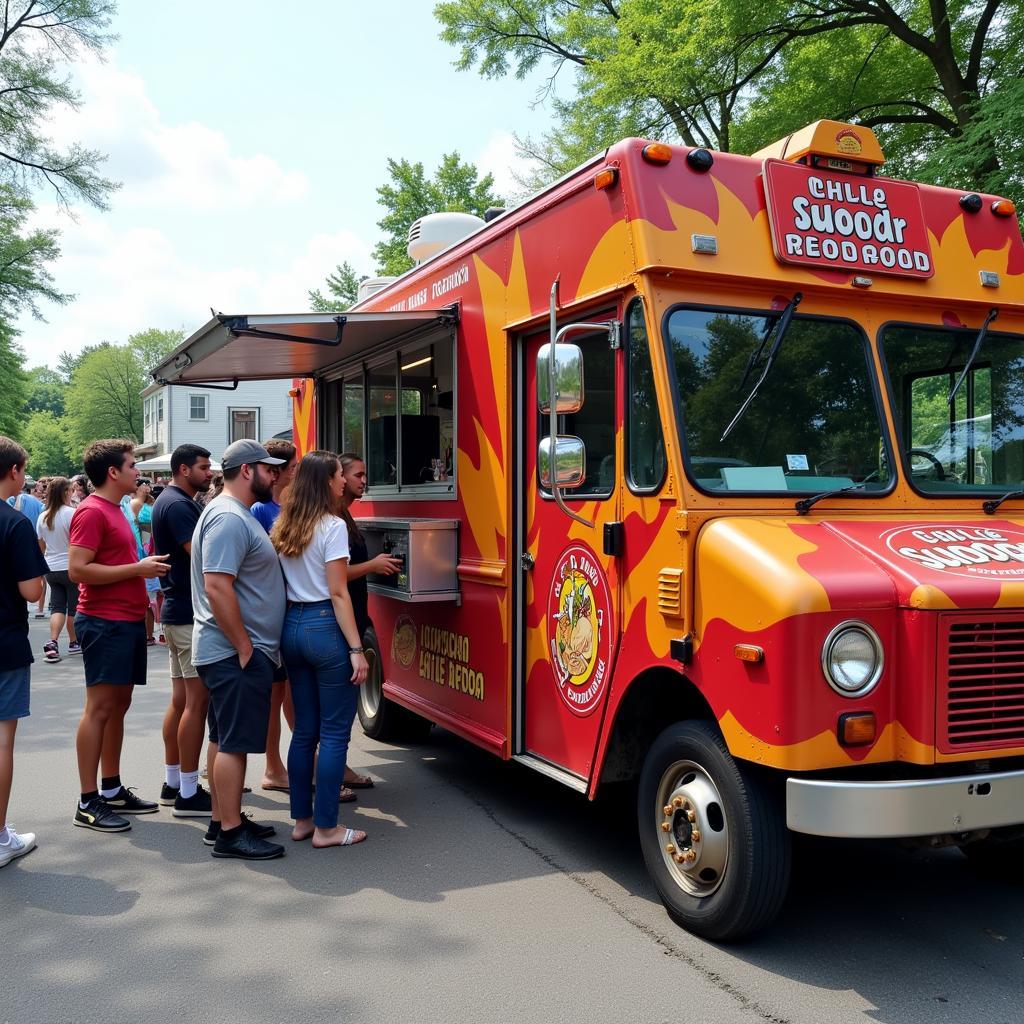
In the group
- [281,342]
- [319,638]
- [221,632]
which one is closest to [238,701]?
[221,632]

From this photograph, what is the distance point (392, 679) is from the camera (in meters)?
6.74

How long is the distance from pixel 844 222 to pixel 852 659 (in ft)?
6.58

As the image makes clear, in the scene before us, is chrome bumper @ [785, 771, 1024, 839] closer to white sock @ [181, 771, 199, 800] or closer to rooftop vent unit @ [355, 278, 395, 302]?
white sock @ [181, 771, 199, 800]

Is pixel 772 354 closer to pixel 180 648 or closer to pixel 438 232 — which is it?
pixel 180 648

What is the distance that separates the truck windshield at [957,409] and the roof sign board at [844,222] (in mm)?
329

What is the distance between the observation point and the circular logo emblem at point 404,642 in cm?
640

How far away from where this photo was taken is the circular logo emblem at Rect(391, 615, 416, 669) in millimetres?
6398

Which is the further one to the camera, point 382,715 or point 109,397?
point 109,397

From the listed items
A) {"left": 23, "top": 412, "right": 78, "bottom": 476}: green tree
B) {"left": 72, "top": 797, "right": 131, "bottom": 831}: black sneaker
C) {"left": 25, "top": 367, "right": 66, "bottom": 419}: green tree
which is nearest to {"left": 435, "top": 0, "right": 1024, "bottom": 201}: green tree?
{"left": 72, "top": 797, "right": 131, "bottom": 831}: black sneaker

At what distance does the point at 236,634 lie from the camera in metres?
4.61

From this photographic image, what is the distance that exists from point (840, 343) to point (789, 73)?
11871 millimetres

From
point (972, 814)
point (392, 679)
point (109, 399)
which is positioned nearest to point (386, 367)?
point (392, 679)

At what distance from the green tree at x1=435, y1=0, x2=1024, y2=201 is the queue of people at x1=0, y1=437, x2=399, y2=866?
9.24 meters

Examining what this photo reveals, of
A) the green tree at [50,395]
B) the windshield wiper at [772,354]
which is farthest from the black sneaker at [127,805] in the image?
the green tree at [50,395]
